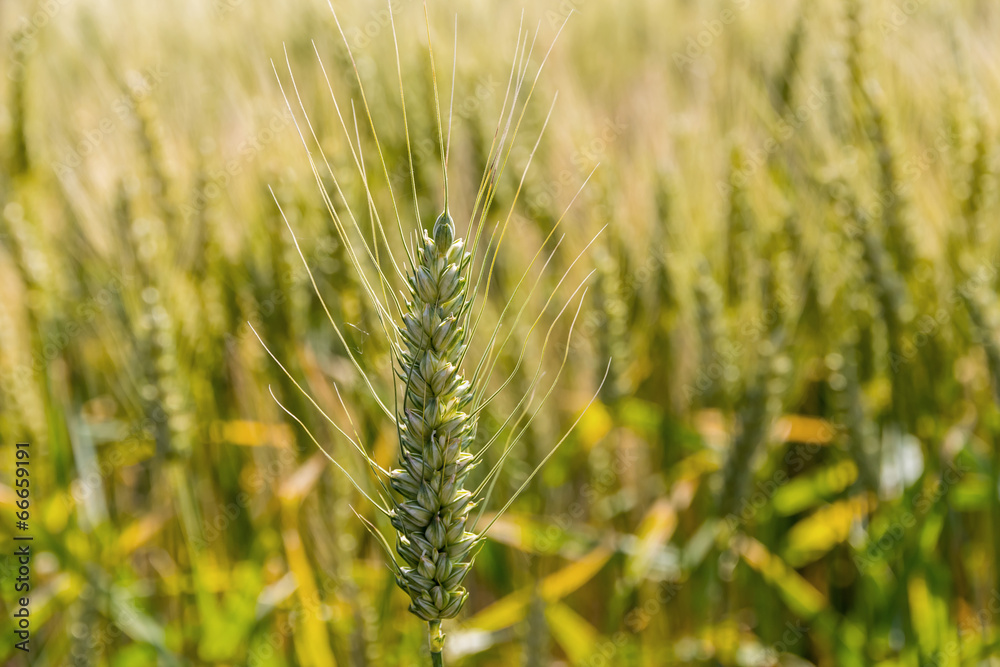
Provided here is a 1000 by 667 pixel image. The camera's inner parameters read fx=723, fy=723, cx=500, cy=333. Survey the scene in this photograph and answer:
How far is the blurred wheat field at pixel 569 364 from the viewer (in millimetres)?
849

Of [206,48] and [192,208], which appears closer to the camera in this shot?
[192,208]

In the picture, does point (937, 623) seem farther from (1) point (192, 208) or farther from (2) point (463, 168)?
(1) point (192, 208)

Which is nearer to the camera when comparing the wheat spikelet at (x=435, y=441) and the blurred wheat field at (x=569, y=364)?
the wheat spikelet at (x=435, y=441)

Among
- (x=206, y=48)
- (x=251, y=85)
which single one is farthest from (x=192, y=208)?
(x=206, y=48)

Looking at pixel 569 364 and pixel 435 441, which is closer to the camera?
pixel 435 441

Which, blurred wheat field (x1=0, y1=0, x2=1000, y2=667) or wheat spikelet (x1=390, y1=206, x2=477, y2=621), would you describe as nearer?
wheat spikelet (x1=390, y1=206, x2=477, y2=621)

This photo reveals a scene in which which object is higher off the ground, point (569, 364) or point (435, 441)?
point (435, 441)

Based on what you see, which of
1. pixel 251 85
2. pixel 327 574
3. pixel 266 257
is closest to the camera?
pixel 327 574

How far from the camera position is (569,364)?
1.17 metres

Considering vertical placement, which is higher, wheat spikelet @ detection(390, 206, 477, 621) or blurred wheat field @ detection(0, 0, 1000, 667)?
wheat spikelet @ detection(390, 206, 477, 621)

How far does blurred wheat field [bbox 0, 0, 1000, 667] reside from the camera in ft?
2.79

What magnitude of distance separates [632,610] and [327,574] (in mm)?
Result: 450

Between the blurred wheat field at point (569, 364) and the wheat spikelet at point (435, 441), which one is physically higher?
the wheat spikelet at point (435, 441)

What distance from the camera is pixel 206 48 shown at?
162 cm
